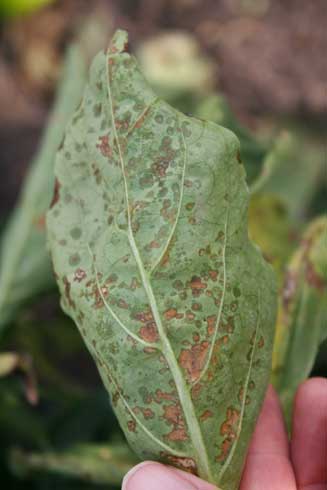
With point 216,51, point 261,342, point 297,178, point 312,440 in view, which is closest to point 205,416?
point 261,342

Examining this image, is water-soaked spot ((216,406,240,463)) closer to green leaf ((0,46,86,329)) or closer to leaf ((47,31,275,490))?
leaf ((47,31,275,490))

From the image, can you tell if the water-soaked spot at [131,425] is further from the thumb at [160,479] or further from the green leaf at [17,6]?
the green leaf at [17,6]

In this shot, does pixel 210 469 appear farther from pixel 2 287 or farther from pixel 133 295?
pixel 2 287

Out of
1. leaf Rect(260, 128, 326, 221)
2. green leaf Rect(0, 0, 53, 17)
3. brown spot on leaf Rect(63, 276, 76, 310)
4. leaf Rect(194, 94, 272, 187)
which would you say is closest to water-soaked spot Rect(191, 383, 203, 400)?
brown spot on leaf Rect(63, 276, 76, 310)

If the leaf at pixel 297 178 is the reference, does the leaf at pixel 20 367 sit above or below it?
below

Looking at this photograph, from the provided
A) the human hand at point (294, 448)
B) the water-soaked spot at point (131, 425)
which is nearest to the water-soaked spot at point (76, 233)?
the water-soaked spot at point (131, 425)

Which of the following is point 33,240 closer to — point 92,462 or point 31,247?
point 31,247
